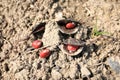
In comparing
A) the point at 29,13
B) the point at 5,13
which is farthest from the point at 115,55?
the point at 5,13

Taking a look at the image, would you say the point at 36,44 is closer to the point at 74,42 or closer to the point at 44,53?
the point at 44,53

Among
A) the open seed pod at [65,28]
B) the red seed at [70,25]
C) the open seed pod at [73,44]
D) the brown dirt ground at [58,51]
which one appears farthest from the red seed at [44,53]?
the red seed at [70,25]

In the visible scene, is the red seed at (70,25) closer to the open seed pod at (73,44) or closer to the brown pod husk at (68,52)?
the open seed pod at (73,44)

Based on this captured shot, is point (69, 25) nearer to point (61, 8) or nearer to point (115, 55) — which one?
point (61, 8)

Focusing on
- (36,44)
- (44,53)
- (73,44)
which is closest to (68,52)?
(73,44)

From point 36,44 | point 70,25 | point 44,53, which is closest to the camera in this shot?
point 44,53

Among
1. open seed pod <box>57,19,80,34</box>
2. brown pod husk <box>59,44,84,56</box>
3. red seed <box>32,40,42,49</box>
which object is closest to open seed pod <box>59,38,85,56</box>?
brown pod husk <box>59,44,84,56</box>

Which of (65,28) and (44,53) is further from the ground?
(65,28)

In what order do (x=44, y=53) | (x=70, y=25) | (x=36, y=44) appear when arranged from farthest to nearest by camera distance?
(x=70, y=25), (x=36, y=44), (x=44, y=53)
